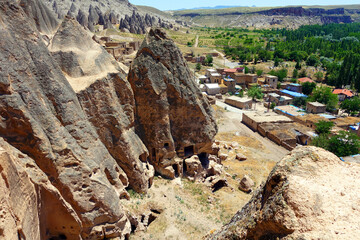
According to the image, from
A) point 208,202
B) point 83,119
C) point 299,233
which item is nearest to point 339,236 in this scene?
point 299,233

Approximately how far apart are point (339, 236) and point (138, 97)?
14970mm

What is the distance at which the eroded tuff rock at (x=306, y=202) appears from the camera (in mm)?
4762

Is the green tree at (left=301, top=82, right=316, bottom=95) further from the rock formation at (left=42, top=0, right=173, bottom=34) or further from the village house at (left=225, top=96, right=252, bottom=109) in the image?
the rock formation at (left=42, top=0, right=173, bottom=34)

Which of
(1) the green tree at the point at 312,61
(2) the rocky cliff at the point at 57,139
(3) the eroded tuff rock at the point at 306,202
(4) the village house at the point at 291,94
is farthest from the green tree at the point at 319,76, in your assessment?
(3) the eroded tuff rock at the point at 306,202

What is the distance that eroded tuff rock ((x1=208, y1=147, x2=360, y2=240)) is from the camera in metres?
4.76

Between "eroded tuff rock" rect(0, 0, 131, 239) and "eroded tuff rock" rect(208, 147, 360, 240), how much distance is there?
6734mm

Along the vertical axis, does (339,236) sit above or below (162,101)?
above

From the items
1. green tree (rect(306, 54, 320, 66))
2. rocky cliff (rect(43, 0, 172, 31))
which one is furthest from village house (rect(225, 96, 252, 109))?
green tree (rect(306, 54, 320, 66))

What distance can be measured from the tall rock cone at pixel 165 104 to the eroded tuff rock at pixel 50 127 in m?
6.35

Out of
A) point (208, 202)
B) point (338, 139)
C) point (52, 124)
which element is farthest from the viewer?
point (338, 139)

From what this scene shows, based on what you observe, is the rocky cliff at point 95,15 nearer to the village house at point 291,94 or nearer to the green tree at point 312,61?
the village house at point 291,94

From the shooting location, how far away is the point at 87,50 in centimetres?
1556

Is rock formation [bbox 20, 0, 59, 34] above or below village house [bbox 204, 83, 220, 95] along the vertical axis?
above

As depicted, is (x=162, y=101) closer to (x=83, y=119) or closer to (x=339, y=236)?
(x=83, y=119)
